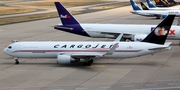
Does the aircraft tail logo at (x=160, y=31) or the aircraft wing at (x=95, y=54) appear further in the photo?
the aircraft tail logo at (x=160, y=31)

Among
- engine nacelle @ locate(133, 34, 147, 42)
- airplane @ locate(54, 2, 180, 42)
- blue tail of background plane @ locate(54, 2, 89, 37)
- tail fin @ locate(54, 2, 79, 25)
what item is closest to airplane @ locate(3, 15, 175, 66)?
engine nacelle @ locate(133, 34, 147, 42)

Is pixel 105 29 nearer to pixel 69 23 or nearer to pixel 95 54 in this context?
pixel 69 23

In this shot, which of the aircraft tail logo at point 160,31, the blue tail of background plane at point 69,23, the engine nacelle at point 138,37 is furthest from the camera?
the blue tail of background plane at point 69,23

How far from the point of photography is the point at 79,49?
150 ft

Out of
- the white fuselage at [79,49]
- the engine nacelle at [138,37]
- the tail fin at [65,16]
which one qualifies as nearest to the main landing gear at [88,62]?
the white fuselage at [79,49]

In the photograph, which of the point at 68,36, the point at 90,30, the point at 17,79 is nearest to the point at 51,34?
the point at 68,36

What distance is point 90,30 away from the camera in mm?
63719

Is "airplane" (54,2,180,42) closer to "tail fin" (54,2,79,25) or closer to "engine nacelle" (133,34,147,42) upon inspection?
"tail fin" (54,2,79,25)

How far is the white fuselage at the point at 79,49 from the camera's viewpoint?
148 feet

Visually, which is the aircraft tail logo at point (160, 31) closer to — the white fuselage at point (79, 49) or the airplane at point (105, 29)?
the white fuselage at point (79, 49)

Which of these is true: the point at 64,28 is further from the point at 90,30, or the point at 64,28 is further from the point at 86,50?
the point at 86,50

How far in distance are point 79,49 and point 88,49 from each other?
1.00 meters

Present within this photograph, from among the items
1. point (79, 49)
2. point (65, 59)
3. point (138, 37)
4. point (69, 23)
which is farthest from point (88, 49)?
point (69, 23)

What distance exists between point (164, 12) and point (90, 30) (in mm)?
50262
